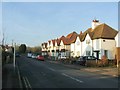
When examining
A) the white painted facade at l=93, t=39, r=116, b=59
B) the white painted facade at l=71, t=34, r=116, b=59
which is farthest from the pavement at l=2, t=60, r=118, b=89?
the white painted facade at l=71, t=34, r=116, b=59

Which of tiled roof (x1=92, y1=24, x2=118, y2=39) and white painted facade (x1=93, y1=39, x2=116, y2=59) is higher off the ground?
tiled roof (x1=92, y1=24, x2=118, y2=39)

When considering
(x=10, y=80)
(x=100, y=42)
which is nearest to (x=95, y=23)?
(x=100, y=42)

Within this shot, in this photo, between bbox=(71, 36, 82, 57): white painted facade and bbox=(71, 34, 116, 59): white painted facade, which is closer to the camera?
bbox=(71, 34, 116, 59): white painted facade

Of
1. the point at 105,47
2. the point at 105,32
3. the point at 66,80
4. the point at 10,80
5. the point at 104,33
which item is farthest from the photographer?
the point at 105,32

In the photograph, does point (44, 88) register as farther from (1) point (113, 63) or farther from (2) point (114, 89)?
(1) point (113, 63)

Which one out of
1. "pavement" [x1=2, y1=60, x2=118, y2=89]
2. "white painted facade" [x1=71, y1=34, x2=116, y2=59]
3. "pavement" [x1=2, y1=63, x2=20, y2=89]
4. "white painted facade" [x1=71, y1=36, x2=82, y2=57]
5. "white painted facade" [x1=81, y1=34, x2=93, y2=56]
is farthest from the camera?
"white painted facade" [x1=71, y1=36, x2=82, y2=57]

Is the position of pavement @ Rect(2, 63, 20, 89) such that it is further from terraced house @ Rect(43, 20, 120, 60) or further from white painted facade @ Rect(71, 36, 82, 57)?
white painted facade @ Rect(71, 36, 82, 57)

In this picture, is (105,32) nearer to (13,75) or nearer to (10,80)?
(13,75)

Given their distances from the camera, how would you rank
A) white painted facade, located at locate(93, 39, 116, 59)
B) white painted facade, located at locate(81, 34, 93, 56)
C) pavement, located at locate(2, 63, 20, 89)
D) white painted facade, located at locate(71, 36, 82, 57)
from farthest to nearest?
1. white painted facade, located at locate(71, 36, 82, 57)
2. white painted facade, located at locate(81, 34, 93, 56)
3. white painted facade, located at locate(93, 39, 116, 59)
4. pavement, located at locate(2, 63, 20, 89)

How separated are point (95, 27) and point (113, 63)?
821 inches

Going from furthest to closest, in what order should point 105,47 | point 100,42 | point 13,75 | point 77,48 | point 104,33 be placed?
point 77,48, point 104,33, point 105,47, point 100,42, point 13,75

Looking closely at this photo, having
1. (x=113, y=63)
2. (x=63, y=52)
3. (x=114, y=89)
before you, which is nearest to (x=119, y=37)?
(x=113, y=63)

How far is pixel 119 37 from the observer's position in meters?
45.6

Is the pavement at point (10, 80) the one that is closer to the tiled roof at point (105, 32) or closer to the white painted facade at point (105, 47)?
the white painted facade at point (105, 47)
